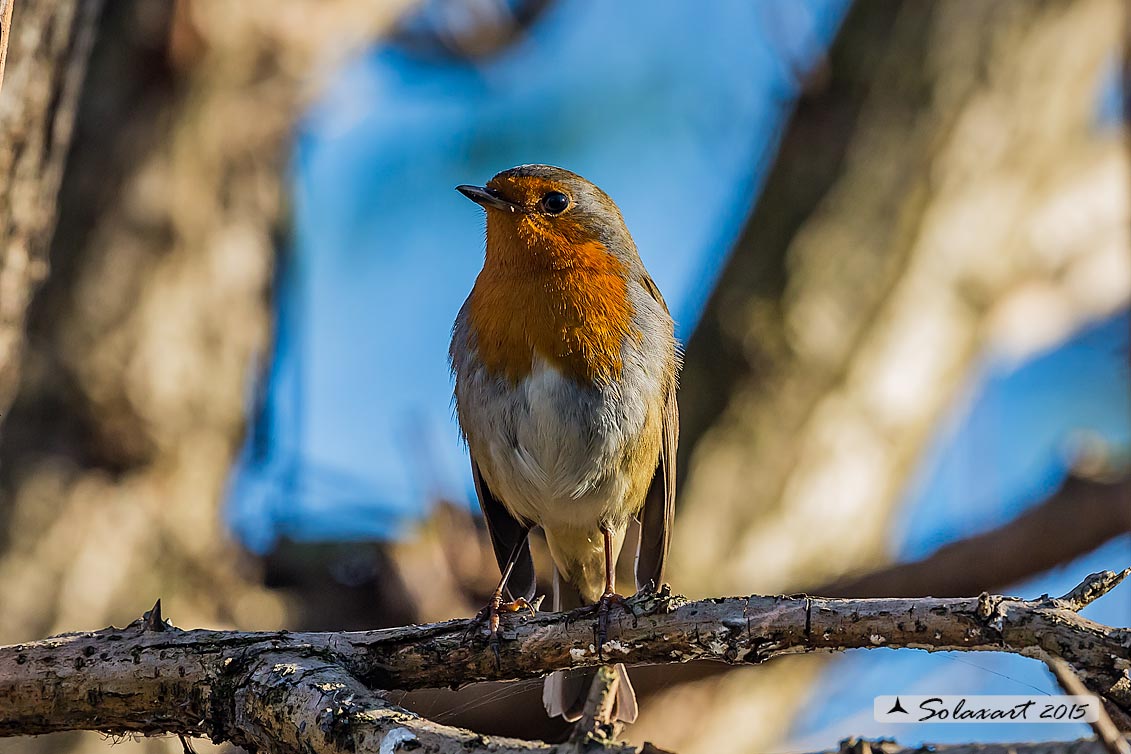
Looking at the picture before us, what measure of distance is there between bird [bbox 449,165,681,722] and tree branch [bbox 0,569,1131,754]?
2.50 feet

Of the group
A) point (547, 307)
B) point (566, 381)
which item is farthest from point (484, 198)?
point (566, 381)

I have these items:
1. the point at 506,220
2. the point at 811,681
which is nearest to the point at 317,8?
the point at 506,220

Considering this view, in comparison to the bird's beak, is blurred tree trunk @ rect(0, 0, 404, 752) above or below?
above

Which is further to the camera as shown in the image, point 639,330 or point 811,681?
point 811,681

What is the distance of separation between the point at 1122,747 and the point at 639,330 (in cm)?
225

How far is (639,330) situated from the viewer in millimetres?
3902

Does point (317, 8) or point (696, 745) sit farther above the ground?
point (317, 8)

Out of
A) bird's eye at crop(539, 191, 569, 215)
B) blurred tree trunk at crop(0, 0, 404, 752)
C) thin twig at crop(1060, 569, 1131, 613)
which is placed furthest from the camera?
blurred tree trunk at crop(0, 0, 404, 752)

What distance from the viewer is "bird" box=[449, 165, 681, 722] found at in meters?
3.74

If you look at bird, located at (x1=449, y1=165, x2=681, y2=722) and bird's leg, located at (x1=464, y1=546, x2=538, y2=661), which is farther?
bird, located at (x1=449, y1=165, x2=681, y2=722)

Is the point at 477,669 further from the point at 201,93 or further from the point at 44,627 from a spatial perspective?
the point at 201,93

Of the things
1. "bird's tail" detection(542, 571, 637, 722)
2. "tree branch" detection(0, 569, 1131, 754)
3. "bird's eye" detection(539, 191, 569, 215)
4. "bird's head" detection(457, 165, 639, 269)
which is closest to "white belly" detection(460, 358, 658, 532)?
"bird's head" detection(457, 165, 639, 269)

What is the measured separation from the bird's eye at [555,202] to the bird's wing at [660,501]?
1.34 feet

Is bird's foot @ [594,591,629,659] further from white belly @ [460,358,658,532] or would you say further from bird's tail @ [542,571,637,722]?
white belly @ [460,358,658,532]
